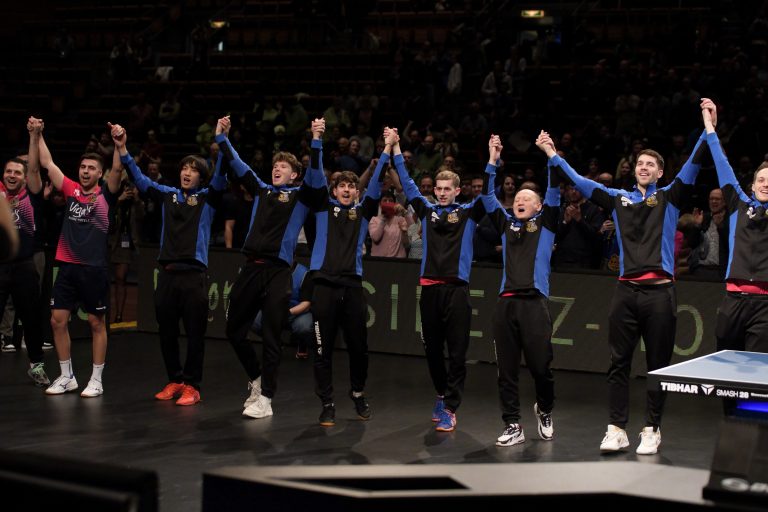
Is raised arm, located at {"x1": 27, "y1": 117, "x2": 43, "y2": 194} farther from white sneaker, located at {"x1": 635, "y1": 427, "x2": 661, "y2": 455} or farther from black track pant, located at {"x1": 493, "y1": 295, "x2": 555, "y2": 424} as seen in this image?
white sneaker, located at {"x1": 635, "y1": 427, "x2": 661, "y2": 455}

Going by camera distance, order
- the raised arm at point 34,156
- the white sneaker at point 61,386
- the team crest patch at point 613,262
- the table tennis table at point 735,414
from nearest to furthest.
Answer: the table tennis table at point 735,414 < the raised arm at point 34,156 < the white sneaker at point 61,386 < the team crest patch at point 613,262

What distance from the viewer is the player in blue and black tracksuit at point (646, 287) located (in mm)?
7453

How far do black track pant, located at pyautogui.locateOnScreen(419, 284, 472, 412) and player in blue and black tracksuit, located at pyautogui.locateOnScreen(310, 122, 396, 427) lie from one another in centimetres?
53

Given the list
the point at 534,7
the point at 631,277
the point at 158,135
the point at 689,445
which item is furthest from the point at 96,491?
the point at 534,7

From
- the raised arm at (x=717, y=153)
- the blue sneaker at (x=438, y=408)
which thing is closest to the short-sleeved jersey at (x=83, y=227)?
the blue sneaker at (x=438, y=408)

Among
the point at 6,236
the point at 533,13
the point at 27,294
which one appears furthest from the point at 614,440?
the point at 533,13

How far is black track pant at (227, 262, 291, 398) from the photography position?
28.1ft

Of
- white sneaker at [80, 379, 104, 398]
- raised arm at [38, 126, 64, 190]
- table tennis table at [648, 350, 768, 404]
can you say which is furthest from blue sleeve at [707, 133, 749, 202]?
white sneaker at [80, 379, 104, 398]

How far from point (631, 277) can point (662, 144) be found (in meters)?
7.55

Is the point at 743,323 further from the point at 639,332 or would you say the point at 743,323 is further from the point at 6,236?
the point at 6,236

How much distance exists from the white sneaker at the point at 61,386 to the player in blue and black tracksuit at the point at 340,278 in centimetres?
237

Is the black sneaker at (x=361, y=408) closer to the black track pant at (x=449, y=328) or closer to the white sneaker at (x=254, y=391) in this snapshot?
the black track pant at (x=449, y=328)

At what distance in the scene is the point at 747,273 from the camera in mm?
7176

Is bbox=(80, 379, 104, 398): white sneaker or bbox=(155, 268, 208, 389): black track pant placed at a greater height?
bbox=(155, 268, 208, 389): black track pant
